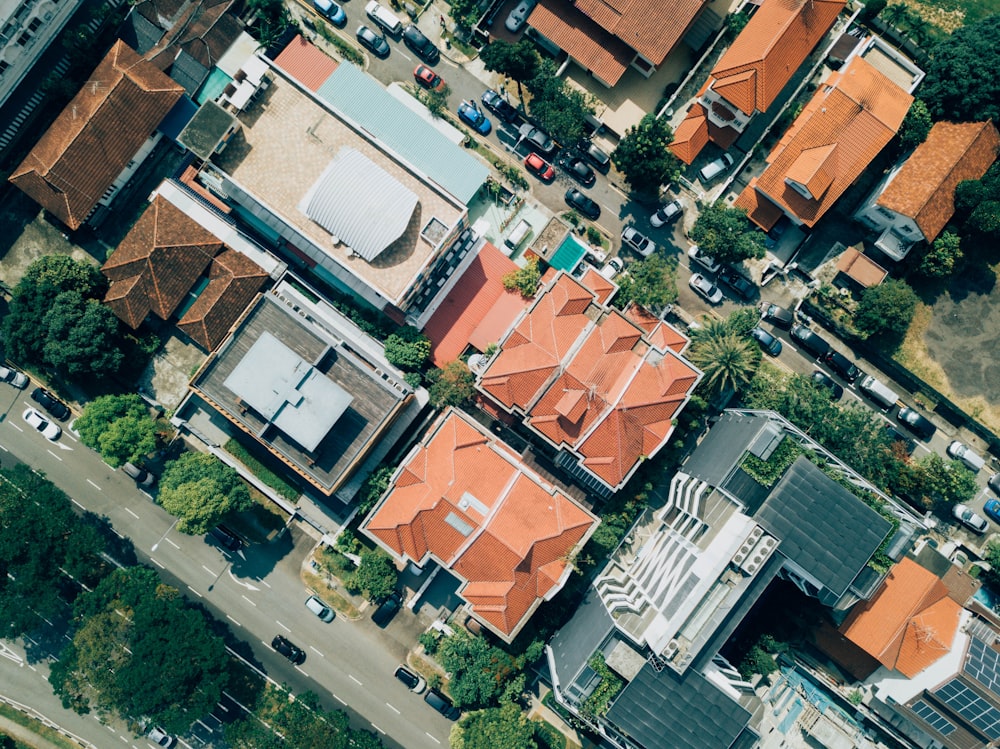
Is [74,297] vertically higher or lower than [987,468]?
lower

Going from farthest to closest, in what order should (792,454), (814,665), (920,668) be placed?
(814,665), (920,668), (792,454)

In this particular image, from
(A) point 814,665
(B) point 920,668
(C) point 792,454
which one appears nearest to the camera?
(C) point 792,454

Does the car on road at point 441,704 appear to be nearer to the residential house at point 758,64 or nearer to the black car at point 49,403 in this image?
the black car at point 49,403

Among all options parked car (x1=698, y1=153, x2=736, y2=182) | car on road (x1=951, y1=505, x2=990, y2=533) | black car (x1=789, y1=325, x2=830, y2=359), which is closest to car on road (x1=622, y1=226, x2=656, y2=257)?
parked car (x1=698, y1=153, x2=736, y2=182)

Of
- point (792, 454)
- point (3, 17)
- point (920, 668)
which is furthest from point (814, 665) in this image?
point (3, 17)

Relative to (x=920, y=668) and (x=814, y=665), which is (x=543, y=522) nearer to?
(x=814, y=665)

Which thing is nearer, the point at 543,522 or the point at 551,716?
the point at 543,522

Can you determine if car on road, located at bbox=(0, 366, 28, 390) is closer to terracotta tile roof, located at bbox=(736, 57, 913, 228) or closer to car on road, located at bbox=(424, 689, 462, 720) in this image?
car on road, located at bbox=(424, 689, 462, 720)

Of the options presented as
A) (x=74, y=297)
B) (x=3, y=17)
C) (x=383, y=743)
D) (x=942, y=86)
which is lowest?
(x=383, y=743)
